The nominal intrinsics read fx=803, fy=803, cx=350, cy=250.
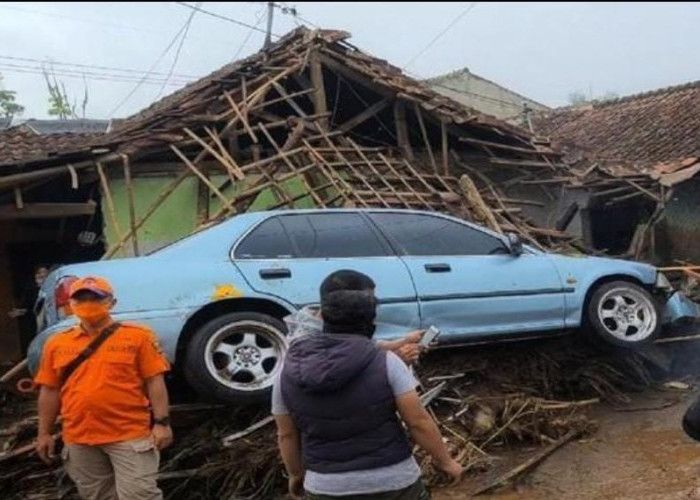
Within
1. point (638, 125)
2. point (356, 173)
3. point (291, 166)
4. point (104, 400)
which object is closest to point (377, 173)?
point (356, 173)

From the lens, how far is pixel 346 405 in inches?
101

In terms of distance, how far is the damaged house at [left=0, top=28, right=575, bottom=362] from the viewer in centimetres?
849

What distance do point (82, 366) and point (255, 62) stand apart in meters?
6.25

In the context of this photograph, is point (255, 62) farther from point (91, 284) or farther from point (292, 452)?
point (292, 452)

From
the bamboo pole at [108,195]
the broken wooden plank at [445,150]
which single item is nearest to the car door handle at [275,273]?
the bamboo pole at [108,195]

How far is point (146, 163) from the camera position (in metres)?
9.11

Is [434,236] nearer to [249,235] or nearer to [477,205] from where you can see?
[249,235]

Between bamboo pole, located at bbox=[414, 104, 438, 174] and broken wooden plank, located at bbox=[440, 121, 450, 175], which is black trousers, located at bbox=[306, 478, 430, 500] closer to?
bamboo pole, located at bbox=[414, 104, 438, 174]

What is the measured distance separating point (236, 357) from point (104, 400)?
1.67m

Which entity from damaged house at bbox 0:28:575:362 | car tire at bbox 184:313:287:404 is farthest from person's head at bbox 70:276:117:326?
damaged house at bbox 0:28:575:362

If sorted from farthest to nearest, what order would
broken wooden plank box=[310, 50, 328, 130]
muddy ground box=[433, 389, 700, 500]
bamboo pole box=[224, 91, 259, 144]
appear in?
1. broken wooden plank box=[310, 50, 328, 130]
2. bamboo pole box=[224, 91, 259, 144]
3. muddy ground box=[433, 389, 700, 500]

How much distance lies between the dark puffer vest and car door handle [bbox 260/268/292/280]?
2.95 metres

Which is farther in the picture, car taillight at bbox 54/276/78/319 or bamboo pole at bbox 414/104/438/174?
bamboo pole at bbox 414/104/438/174

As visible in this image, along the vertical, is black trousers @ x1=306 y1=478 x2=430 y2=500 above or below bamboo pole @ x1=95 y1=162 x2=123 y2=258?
below
